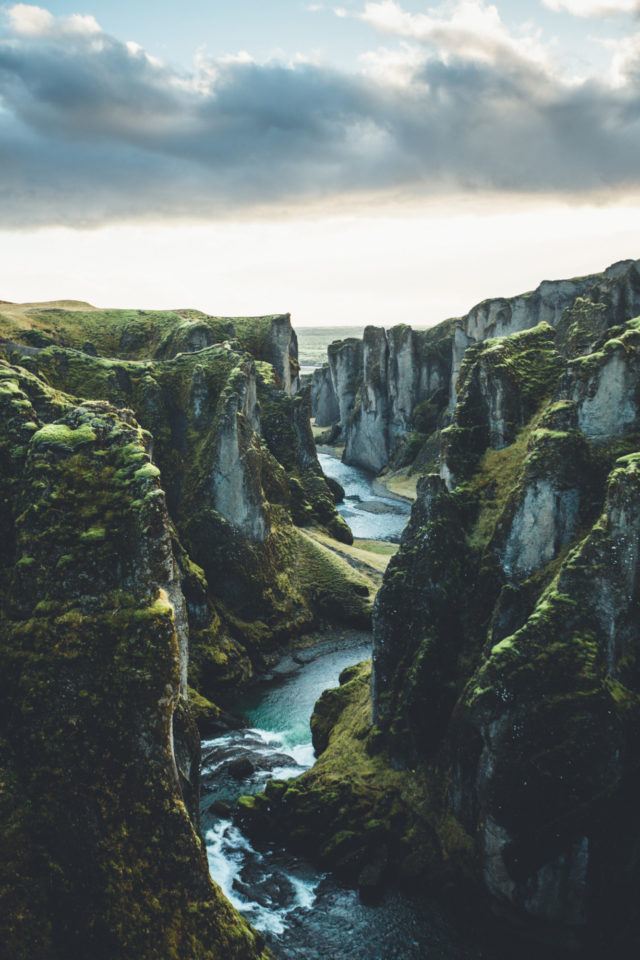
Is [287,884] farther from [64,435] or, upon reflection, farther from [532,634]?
[64,435]

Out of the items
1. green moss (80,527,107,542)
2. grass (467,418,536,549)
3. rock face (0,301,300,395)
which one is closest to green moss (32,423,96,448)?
green moss (80,527,107,542)

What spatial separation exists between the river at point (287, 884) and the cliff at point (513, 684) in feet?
5.59

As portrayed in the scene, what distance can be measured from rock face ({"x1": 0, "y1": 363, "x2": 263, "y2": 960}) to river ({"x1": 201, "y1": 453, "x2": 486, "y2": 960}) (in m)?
6.49

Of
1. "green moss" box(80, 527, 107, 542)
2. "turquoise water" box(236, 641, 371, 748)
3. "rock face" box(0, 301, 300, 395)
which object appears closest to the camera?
"green moss" box(80, 527, 107, 542)

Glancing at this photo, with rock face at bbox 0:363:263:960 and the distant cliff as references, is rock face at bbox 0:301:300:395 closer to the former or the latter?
the distant cliff

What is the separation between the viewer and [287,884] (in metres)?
44.8

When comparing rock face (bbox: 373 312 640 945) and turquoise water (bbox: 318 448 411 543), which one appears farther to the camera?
turquoise water (bbox: 318 448 411 543)

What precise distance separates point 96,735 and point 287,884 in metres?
18.4

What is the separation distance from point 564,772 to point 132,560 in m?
24.0

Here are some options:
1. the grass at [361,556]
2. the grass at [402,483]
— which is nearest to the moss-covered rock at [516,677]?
the grass at [361,556]

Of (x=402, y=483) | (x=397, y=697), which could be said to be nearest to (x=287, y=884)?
(x=397, y=697)

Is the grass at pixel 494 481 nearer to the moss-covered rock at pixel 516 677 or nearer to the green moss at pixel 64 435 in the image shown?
the moss-covered rock at pixel 516 677

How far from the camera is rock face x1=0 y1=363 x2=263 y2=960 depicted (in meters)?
31.6

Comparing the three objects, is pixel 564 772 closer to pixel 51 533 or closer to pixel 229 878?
pixel 229 878
